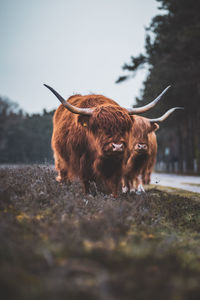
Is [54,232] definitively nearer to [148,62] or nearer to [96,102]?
[96,102]

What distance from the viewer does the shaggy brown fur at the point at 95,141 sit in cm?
412

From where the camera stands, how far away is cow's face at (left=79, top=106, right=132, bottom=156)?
4016 mm

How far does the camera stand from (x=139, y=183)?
22.9ft

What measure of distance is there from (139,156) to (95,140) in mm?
2407

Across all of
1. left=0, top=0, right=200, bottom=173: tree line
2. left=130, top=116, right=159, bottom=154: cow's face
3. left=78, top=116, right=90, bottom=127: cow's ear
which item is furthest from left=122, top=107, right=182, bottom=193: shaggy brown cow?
left=0, top=0, right=200, bottom=173: tree line

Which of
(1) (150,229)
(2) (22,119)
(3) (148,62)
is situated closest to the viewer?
(1) (150,229)

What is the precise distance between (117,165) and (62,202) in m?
1.28

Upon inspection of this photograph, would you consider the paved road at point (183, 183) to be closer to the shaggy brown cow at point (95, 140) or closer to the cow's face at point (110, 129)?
the shaggy brown cow at point (95, 140)

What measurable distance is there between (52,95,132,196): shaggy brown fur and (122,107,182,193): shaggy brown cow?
4.37 ft

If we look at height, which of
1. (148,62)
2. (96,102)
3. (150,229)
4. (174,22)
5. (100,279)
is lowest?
(150,229)

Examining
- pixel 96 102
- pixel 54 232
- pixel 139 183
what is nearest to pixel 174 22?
pixel 139 183

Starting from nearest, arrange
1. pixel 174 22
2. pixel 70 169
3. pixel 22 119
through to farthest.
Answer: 1. pixel 70 169
2. pixel 174 22
3. pixel 22 119

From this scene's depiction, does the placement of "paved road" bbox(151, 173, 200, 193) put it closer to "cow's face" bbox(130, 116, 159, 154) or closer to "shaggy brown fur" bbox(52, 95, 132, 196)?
"cow's face" bbox(130, 116, 159, 154)

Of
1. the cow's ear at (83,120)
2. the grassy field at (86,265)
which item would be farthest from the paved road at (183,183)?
the grassy field at (86,265)
